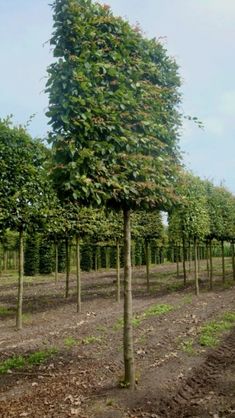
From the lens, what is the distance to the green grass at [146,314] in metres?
14.0

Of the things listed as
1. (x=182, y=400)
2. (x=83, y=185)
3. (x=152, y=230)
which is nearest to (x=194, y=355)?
(x=182, y=400)

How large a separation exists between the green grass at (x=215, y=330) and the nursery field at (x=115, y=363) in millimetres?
27

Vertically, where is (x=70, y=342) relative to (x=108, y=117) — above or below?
below

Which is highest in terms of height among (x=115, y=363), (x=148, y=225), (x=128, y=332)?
(x=148, y=225)

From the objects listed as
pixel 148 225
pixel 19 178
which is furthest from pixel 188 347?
pixel 148 225

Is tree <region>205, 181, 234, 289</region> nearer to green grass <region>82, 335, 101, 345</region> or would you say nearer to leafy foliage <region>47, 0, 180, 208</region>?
green grass <region>82, 335, 101, 345</region>

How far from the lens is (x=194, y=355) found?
33.3 ft

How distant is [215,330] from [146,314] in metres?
3.77

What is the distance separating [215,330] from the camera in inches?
506

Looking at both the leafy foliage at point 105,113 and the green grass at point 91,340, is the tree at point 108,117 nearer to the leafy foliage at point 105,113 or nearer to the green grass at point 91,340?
the leafy foliage at point 105,113

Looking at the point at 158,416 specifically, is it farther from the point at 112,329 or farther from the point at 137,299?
the point at 137,299

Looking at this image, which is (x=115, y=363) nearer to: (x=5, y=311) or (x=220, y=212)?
(x=5, y=311)

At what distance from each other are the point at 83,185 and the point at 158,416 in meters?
3.77

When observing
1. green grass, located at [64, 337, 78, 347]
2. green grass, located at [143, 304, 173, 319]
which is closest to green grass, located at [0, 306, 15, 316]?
green grass, located at [143, 304, 173, 319]
